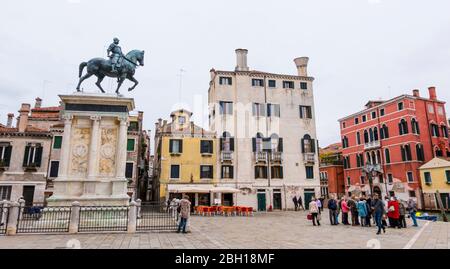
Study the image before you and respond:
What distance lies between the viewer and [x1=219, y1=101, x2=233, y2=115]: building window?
3398 centimetres

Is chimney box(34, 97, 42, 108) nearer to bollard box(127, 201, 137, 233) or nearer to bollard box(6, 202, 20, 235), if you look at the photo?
bollard box(6, 202, 20, 235)

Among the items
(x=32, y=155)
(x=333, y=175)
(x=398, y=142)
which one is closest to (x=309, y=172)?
(x=398, y=142)

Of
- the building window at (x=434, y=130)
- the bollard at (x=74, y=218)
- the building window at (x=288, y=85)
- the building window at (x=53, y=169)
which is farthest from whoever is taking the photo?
the building window at (x=434, y=130)

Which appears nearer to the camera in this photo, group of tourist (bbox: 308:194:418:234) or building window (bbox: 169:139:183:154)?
group of tourist (bbox: 308:194:418:234)

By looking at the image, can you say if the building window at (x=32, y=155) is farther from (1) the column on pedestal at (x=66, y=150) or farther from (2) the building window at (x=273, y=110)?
(2) the building window at (x=273, y=110)

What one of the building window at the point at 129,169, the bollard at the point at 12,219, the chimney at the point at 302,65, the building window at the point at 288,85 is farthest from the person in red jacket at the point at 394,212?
the chimney at the point at 302,65

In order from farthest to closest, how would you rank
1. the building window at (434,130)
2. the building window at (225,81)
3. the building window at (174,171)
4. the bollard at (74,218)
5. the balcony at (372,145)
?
the balcony at (372,145) → the building window at (434,130) → the building window at (225,81) → the building window at (174,171) → the bollard at (74,218)

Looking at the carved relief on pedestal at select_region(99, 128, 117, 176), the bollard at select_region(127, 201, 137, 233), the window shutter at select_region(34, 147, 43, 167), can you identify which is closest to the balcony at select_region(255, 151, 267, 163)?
the carved relief on pedestal at select_region(99, 128, 117, 176)

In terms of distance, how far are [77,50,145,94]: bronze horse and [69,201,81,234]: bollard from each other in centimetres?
666

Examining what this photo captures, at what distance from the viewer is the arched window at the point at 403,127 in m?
37.1

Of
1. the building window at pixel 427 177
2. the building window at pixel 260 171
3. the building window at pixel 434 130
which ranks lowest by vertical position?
the building window at pixel 427 177

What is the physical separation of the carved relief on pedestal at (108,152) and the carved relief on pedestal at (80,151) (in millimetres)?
701
